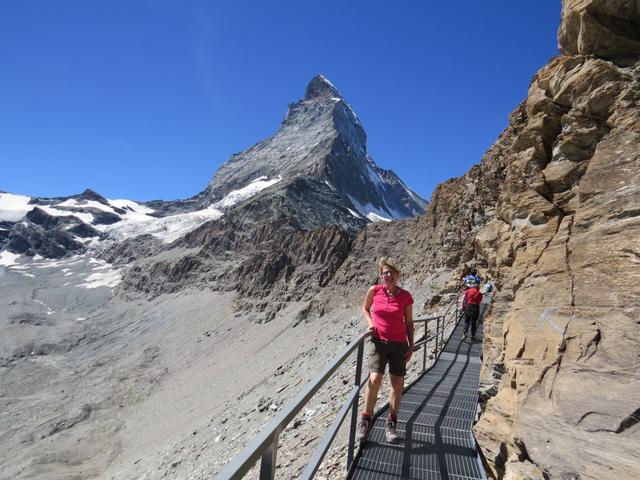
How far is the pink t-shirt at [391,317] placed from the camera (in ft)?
16.1

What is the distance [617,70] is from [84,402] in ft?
195

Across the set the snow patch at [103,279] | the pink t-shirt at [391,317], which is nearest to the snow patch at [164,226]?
the snow patch at [103,279]

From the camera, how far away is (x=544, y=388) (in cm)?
337

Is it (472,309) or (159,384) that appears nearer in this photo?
(472,309)

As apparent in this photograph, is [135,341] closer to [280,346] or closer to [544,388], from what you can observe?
[280,346]

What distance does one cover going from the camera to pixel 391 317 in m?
4.92

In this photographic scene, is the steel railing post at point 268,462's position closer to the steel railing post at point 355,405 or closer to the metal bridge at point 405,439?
the metal bridge at point 405,439

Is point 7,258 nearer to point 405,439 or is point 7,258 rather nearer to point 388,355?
point 405,439

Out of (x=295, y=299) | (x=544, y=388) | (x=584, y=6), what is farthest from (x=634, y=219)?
(x=295, y=299)

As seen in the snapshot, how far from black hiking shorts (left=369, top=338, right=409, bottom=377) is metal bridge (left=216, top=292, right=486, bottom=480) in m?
0.24

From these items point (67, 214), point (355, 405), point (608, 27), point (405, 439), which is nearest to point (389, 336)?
point (355, 405)

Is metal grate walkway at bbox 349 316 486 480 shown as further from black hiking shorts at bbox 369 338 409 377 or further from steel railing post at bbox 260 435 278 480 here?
steel railing post at bbox 260 435 278 480

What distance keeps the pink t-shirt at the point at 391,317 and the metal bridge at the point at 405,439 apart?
0.80 ft

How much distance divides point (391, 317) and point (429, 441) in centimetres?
185
